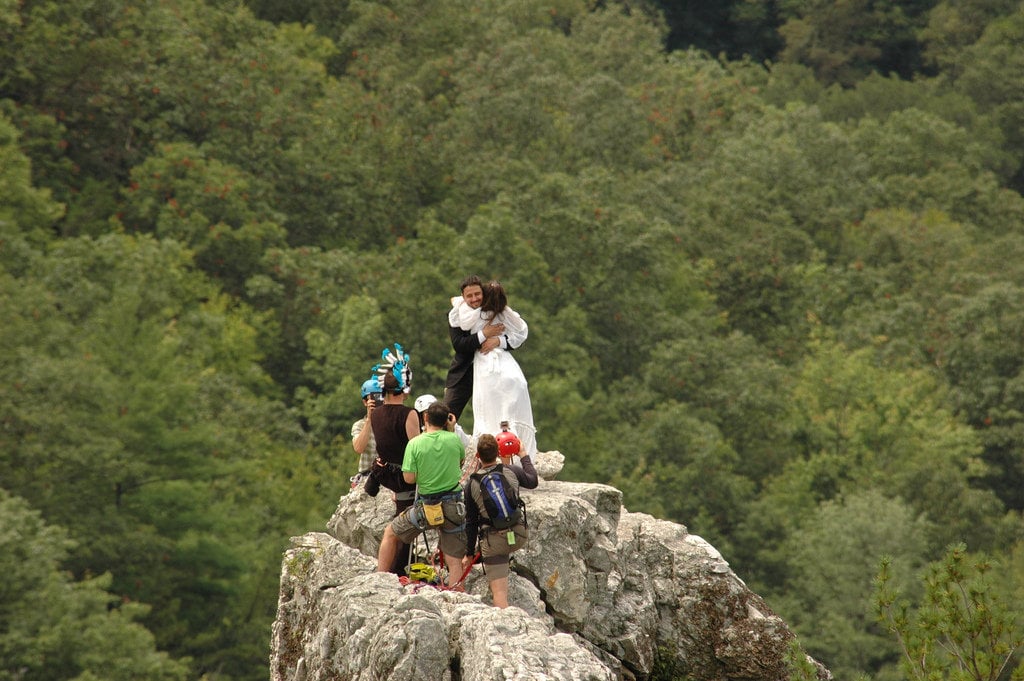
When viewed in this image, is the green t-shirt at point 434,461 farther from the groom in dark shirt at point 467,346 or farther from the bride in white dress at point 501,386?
the bride in white dress at point 501,386

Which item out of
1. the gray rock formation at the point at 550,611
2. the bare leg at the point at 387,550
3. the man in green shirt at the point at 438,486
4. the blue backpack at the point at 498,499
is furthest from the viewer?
the bare leg at the point at 387,550

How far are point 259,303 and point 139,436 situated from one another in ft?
36.6

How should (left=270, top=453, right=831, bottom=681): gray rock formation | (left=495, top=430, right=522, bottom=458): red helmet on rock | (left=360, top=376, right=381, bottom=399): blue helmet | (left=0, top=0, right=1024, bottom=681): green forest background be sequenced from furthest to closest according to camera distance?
(left=0, top=0, right=1024, bottom=681): green forest background < (left=495, top=430, right=522, bottom=458): red helmet on rock < (left=360, top=376, right=381, bottom=399): blue helmet < (left=270, top=453, right=831, bottom=681): gray rock formation

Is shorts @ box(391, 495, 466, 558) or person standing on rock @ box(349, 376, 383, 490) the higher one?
person standing on rock @ box(349, 376, 383, 490)

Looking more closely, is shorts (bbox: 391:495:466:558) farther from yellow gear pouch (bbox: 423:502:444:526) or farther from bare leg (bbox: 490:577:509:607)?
bare leg (bbox: 490:577:509:607)

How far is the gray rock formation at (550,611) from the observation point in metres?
10.9

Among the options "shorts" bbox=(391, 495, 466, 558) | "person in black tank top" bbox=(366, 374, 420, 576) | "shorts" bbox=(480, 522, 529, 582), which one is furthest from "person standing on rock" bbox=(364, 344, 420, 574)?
"shorts" bbox=(480, 522, 529, 582)

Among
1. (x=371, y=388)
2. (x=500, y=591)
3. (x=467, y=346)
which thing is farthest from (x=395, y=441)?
(x=467, y=346)

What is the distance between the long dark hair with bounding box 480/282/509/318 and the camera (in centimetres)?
1366

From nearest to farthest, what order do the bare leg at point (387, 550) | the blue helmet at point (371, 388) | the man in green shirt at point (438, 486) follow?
the man in green shirt at point (438, 486) < the bare leg at point (387, 550) < the blue helmet at point (371, 388)

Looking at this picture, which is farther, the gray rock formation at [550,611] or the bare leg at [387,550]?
the bare leg at [387,550]

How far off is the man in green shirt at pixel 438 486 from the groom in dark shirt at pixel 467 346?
1571 mm

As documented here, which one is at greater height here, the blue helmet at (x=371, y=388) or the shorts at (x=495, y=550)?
the blue helmet at (x=371, y=388)

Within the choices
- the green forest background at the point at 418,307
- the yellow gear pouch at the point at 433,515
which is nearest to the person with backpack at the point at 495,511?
the yellow gear pouch at the point at 433,515
